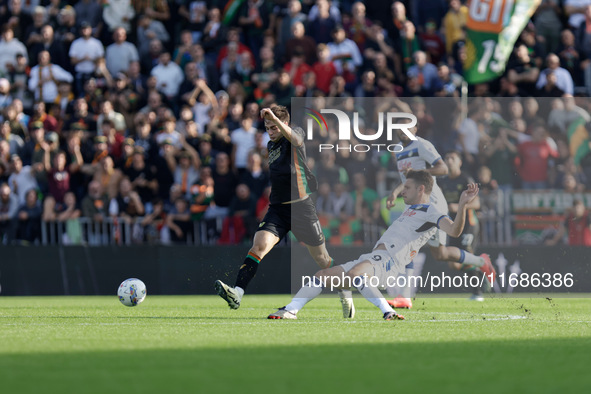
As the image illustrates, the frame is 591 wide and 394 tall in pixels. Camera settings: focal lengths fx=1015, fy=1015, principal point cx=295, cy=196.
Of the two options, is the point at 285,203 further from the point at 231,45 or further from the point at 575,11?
the point at 575,11

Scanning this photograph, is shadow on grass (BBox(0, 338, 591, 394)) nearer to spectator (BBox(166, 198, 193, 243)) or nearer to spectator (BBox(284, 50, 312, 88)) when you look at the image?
spectator (BBox(166, 198, 193, 243))

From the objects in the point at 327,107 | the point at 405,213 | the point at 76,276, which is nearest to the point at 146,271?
the point at 76,276

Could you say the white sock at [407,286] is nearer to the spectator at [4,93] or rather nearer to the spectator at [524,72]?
the spectator at [524,72]

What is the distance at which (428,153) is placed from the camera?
41.8ft

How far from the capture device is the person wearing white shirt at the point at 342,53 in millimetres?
19469

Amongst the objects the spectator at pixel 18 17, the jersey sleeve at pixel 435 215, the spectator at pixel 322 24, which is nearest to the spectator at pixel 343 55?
the spectator at pixel 322 24

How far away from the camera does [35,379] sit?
6023 mm

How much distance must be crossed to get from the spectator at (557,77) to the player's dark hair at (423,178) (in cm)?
680

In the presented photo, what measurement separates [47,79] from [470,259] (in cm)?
1100

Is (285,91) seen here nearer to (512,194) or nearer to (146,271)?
(146,271)

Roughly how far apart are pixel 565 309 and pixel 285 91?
25.7ft

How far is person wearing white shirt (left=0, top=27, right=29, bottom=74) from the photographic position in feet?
70.3

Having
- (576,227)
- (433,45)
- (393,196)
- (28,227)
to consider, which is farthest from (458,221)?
(28,227)

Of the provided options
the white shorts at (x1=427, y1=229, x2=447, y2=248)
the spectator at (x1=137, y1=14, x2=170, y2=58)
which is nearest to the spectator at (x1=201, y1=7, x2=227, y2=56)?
the spectator at (x1=137, y1=14, x2=170, y2=58)
